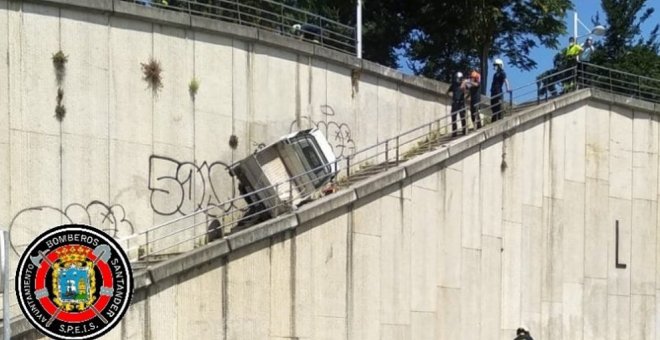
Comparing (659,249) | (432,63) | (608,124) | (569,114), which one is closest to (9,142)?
(569,114)

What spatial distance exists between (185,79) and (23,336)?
241 inches

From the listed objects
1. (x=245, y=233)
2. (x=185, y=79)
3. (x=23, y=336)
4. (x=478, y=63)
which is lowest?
(x=23, y=336)

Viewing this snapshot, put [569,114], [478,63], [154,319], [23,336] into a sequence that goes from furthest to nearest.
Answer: [478,63] → [569,114] → [154,319] → [23,336]

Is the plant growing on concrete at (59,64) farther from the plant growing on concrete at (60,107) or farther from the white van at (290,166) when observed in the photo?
the white van at (290,166)

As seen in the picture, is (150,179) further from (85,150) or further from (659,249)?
(659,249)

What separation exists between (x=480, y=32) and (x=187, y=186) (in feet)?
50.5

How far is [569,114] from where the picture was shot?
20.3 metres

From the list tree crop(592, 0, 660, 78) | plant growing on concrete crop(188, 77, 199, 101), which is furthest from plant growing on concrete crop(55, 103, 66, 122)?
tree crop(592, 0, 660, 78)

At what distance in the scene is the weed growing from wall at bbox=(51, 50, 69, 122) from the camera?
14.5 meters

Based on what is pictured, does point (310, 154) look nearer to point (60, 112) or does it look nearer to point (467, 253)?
point (467, 253)

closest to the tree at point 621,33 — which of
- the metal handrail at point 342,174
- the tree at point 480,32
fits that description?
the tree at point 480,32

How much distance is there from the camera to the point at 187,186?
52.6 feet

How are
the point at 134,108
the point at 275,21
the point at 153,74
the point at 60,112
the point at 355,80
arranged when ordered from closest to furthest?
the point at 60,112 < the point at 134,108 < the point at 153,74 < the point at 355,80 < the point at 275,21

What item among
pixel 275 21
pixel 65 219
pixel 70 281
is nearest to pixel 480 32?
pixel 275 21
